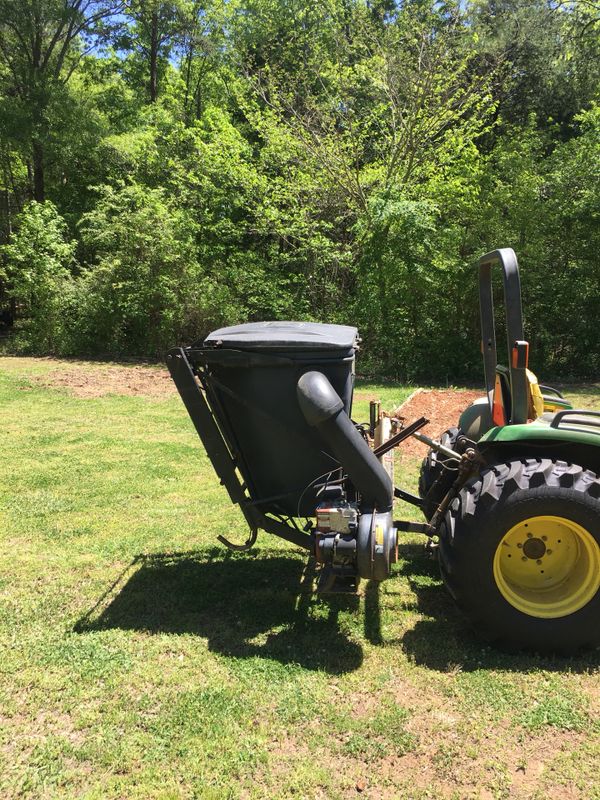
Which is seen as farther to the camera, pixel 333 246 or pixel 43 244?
pixel 43 244

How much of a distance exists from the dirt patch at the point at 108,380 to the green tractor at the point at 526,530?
8223mm

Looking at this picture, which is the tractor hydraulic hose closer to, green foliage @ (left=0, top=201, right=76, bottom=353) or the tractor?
the tractor

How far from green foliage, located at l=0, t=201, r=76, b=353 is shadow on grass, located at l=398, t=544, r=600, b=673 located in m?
13.9

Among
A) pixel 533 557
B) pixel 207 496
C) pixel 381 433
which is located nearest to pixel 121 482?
pixel 207 496

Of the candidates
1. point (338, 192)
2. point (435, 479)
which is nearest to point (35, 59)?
point (338, 192)

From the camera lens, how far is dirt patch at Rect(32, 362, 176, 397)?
10.8 meters

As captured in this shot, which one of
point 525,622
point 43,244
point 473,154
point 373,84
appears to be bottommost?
point 525,622

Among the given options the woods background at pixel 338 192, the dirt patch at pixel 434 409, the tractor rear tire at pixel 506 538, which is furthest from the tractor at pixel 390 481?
the woods background at pixel 338 192

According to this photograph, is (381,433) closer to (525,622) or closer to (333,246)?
(525,622)

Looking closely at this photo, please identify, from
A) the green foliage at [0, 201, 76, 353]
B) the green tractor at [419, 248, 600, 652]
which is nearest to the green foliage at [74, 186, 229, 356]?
the green foliage at [0, 201, 76, 353]

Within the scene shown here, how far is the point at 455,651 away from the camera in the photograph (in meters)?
3.03

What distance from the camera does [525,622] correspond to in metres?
2.92

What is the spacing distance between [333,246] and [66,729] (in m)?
12.9

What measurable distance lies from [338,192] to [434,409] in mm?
7115
